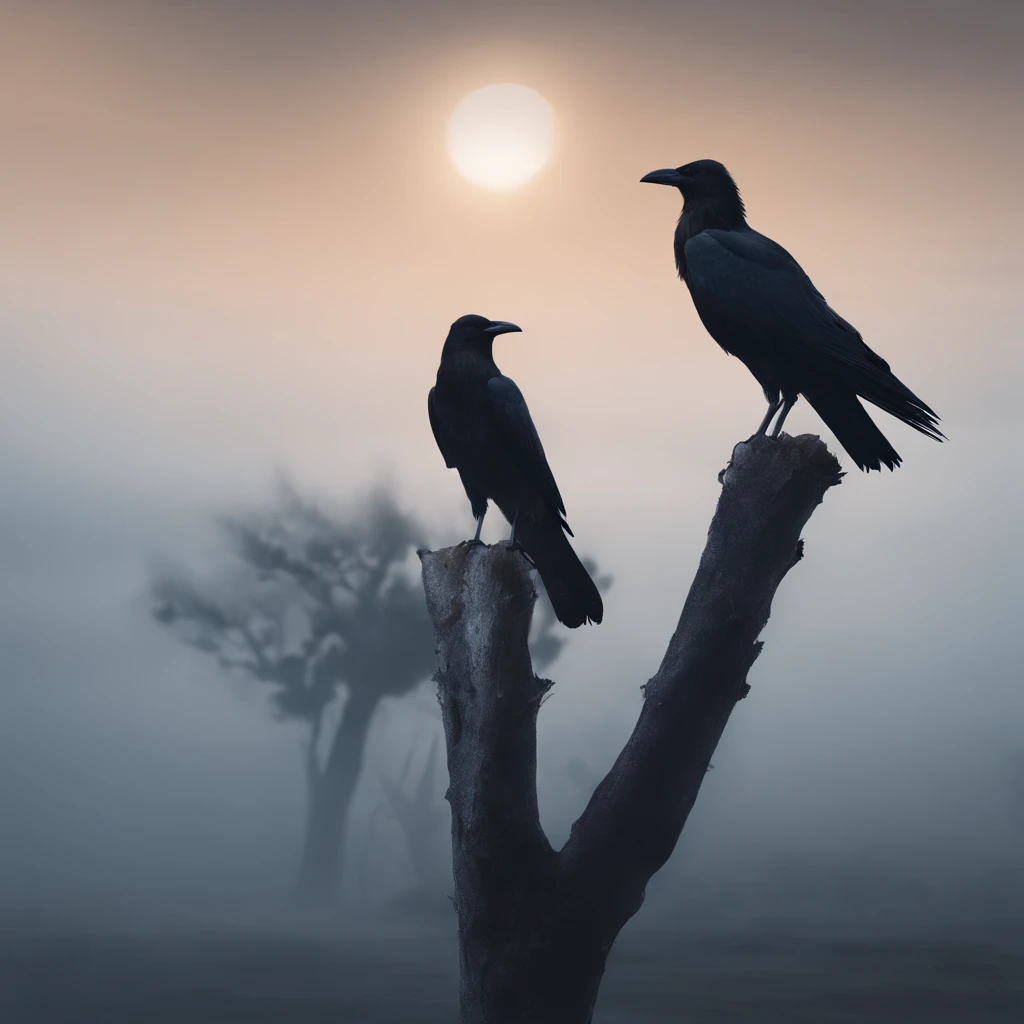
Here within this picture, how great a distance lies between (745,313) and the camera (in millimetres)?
4613

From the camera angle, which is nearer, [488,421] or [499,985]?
[499,985]

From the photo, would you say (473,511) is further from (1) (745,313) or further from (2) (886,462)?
(2) (886,462)

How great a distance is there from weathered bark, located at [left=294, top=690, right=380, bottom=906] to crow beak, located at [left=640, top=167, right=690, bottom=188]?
13.6 meters

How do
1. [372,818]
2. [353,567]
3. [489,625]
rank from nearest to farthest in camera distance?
[489,625] → [353,567] → [372,818]

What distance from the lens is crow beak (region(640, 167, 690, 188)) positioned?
208 inches

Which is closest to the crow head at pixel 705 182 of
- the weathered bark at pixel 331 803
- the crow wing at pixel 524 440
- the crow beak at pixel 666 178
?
the crow beak at pixel 666 178

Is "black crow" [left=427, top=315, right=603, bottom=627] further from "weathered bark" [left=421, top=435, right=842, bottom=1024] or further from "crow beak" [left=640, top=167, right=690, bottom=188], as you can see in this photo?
"crow beak" [left=640, top=167, right=690, bottom=188]

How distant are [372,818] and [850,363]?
1564 cm

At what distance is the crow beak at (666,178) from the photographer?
528cm

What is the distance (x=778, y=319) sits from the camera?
456cm

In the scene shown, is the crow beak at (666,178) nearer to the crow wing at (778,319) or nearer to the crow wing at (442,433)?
the crow wing at (778,319)

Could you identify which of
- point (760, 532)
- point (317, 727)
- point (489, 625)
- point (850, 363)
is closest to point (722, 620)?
point (760, 532)

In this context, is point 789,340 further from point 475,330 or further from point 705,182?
point 475,330

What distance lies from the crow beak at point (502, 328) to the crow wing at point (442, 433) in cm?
43
